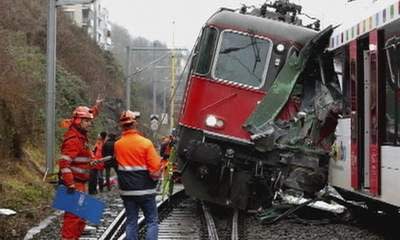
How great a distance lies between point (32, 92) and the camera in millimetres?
24484

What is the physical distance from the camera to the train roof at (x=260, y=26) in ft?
40.0

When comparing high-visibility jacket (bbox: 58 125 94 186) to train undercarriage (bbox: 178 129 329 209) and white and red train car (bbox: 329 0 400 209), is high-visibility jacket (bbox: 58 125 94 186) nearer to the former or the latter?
train undercarriage (bbox: 178 129 329 209)

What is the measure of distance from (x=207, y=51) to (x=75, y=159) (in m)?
3.82

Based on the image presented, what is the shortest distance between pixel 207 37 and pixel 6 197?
4.76m

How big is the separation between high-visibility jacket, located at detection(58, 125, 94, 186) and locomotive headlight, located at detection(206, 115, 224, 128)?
297 cm

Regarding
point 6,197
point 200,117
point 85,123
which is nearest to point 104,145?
point 6,197

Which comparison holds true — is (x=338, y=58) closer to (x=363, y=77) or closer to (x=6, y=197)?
(x=363, y=77)

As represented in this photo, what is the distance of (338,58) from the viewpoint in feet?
38.4

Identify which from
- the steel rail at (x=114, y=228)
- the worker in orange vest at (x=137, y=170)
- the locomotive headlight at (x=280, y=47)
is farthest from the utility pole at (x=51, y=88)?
the worker in orange vest at (x=137, y=170)

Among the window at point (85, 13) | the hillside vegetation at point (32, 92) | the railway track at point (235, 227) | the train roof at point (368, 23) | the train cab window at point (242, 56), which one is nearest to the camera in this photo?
the train roof at point (368, 23)

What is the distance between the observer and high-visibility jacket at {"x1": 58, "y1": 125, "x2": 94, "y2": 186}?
29.1 ft

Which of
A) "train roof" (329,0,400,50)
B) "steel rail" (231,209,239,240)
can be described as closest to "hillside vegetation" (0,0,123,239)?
"steel rail" (231,209,239,240)

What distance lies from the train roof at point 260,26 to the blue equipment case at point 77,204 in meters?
4.43

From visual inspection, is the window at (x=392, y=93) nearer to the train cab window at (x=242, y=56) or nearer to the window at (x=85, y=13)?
the train cab window at (x=242, y=56)
